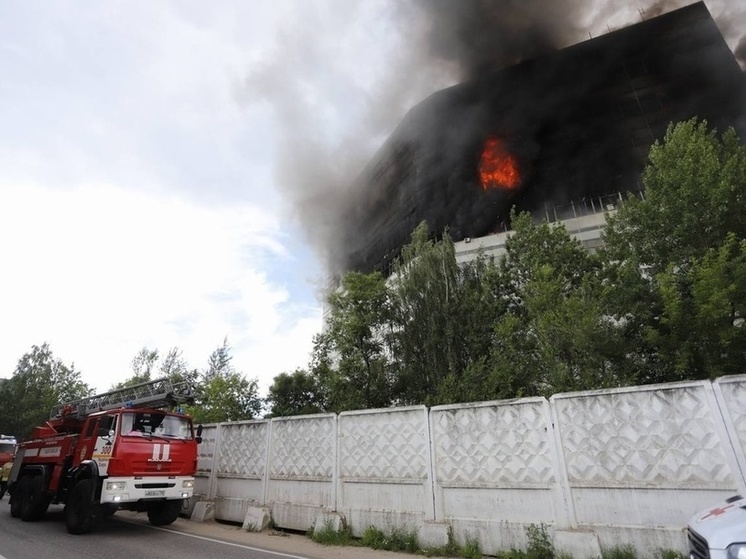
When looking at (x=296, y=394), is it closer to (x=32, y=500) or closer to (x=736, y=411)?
(x=32, y=500)

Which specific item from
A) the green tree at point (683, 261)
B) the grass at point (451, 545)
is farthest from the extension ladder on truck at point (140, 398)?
the green tree at point (683, 261)

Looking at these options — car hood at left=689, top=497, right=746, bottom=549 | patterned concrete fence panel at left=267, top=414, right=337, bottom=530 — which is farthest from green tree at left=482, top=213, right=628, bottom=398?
car hood at left=689, top=497, right=746, bottom=549

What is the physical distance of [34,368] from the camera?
1681 inches

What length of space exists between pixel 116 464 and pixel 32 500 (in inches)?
152

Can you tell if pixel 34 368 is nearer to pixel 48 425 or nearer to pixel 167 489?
pixel 48 425

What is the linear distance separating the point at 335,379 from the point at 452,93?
50.7m

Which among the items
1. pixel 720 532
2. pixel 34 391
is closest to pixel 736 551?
pixel 720 532

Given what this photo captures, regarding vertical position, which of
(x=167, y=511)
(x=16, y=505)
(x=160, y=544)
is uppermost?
(x=16, y=505)

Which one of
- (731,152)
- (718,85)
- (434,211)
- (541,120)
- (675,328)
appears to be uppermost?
(541,120)

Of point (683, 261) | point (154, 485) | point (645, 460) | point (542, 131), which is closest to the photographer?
point (645, 460)

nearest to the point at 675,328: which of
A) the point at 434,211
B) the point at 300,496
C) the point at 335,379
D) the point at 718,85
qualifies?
the point at 300,496

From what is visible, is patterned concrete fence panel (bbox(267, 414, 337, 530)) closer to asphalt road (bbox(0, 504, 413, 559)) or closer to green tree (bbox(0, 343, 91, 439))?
asphalt road (bbox(0, 504, 413, 559))

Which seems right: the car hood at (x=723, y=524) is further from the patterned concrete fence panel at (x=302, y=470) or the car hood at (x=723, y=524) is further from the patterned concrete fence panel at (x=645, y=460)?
the patterned concrete fence panel at (x=302, y=470)

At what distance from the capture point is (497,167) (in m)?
55.6
